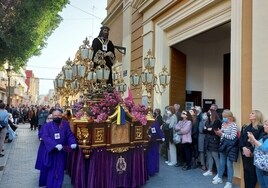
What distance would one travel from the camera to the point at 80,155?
5.79 m

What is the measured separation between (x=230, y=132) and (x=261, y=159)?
4.60 ft

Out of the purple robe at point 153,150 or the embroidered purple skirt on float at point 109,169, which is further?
the purple robe at point 153,150

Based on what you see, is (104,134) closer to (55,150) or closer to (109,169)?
(109,169)

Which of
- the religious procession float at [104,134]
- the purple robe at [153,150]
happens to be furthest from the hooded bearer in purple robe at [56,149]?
the purple robe at [153,150]

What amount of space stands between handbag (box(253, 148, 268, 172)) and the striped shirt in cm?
116

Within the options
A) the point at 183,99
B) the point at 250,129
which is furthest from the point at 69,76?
the point at 183,99

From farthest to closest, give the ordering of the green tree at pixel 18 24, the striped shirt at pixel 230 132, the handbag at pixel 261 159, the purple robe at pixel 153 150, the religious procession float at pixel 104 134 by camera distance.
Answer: the green tree at pixel 18 24 < the purple robe at pixel 153 150 < the striped shirt at pixel 230 132 < the religious procession float at pixel 104 134 < the handbag at pixel 261 159

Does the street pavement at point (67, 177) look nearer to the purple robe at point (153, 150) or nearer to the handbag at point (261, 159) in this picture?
the purple robe at point (153, 150)

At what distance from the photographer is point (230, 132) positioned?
638 centimetres

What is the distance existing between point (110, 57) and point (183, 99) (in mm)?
5169

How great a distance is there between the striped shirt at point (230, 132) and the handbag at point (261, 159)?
1.16m

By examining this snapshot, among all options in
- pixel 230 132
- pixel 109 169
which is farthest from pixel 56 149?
pixel 230 132

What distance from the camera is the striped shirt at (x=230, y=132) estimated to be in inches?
249

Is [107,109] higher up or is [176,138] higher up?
[107,109]
